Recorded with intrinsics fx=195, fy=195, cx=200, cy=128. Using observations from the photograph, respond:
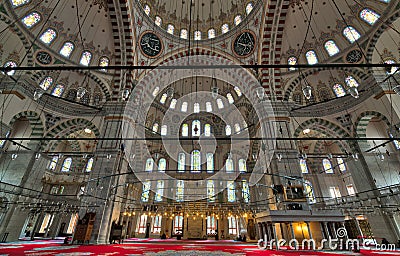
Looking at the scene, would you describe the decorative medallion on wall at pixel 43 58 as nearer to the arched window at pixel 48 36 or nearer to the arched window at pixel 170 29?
the arched window at pixel 48 36

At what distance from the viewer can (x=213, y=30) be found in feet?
54.5

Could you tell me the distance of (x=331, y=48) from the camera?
1347 cm

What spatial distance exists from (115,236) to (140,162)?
8.02 metres

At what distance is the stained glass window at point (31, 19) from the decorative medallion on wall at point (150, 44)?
610 cm

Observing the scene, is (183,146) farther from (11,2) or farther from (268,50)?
(11,2)

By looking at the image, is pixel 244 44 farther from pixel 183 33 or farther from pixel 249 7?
pixel 183 33

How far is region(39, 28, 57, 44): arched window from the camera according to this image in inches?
495

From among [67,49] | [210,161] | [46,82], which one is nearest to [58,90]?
[46,82]

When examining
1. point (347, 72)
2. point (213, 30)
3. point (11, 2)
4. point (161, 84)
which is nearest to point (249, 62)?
point (213, 30)

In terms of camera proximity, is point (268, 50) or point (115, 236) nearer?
point (115, 236)

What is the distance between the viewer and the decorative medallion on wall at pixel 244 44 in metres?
14.1

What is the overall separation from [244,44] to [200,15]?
17.4ft

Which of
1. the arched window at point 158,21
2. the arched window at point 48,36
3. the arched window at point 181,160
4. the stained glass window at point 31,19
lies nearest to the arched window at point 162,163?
the arched window at point 181,160

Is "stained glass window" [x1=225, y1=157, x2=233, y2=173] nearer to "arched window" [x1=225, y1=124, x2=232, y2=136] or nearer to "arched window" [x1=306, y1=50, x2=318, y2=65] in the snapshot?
"arched window" [x1=225, y1=124, x2=232, y2=136]
